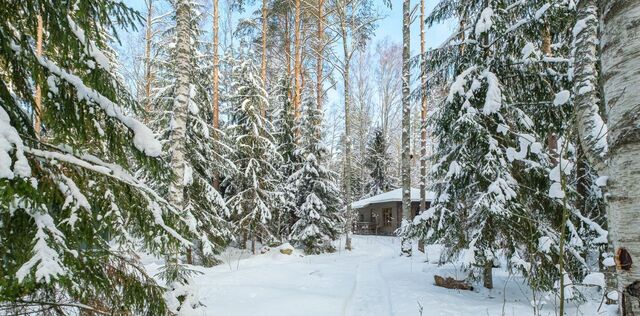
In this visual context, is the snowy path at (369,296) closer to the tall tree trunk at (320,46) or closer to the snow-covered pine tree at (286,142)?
the snow-covered pine tree at (286,142)

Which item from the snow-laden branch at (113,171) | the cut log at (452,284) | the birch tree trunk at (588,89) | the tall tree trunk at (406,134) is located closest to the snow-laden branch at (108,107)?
the snow-laden branch at (113,171)

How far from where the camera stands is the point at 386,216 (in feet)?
87.3

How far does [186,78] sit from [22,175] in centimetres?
513

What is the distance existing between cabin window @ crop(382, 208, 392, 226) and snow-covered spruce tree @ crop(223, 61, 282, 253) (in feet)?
45.1

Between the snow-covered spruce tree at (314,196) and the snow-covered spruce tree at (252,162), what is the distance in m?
1.31

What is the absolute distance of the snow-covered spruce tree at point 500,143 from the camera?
575cm

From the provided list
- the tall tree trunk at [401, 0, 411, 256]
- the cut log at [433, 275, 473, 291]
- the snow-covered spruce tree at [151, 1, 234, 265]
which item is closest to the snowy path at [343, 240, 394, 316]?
the cut log at [433, 275, 473, 291]

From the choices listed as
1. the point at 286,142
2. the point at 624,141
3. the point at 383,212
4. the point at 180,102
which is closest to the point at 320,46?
the point at 286,142

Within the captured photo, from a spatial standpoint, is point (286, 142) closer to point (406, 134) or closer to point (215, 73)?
point (215, 73)

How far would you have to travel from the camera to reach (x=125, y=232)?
2848 millimetres

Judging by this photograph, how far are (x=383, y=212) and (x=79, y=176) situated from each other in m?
25.7

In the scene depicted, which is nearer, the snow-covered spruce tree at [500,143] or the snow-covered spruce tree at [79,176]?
the snow-covered spruce tree at [79,176]

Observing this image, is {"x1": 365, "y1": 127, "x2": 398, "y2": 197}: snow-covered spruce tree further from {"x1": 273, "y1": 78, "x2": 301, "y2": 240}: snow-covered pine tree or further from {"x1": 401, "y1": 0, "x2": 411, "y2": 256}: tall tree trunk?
{"x1": 401, "y1": 0, "x2": 411, "y2": 256}: tall tree trunk

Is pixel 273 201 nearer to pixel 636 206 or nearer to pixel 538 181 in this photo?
pixel 538 181
